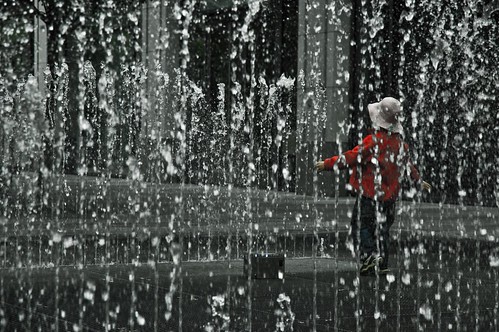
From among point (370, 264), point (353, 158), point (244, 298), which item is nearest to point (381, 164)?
point (353, 158)

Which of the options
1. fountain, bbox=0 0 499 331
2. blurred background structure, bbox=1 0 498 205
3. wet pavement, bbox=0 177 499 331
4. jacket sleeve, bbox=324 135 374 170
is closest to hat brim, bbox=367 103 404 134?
jacket sleeve, bbox=324 135 374 170

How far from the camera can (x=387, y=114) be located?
377 inches

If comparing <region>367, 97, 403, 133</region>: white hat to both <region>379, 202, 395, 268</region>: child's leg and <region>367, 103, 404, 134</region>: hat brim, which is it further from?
<region>379, 202, 395, 268</region>: child's leg

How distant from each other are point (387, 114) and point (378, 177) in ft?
1.82

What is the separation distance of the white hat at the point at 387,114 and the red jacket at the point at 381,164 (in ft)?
0.26

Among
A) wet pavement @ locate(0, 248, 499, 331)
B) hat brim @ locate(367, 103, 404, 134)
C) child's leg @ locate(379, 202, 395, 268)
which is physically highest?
hat brim @ locate(367, 103, 404, 134)

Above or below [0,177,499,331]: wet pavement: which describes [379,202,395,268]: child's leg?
above

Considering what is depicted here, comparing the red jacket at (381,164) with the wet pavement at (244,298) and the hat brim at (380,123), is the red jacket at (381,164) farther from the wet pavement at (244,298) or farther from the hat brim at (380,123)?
the wet pavement at (244,298)

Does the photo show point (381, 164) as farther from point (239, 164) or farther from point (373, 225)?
point (239, 164)

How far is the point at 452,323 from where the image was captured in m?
7.04

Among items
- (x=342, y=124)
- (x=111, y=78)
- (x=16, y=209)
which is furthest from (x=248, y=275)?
(x=111, y=78)

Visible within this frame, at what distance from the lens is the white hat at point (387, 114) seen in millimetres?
9570

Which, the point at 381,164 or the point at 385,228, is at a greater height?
the point at 381,164

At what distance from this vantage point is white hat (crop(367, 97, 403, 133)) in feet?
31.4
